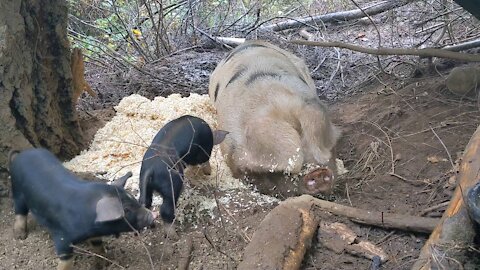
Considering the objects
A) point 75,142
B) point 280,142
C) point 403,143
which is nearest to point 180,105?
point 75,142

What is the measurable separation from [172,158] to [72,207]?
89 centimetres

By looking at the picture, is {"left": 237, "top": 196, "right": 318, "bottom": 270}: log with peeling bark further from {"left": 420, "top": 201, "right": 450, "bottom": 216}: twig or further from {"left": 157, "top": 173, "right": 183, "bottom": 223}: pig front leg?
{"left": 420, "top": 201, "right": 450, "bottom": 216}: twig

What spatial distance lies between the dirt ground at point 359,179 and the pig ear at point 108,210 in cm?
23

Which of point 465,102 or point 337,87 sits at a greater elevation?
point 465,102

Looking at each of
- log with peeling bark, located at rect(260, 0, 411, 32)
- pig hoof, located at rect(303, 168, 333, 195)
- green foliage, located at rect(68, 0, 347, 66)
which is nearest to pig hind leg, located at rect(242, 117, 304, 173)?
pig hoof, located at rect(303, 168, 333, 195)

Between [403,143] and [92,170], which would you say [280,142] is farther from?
[92,170]

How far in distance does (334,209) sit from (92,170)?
2.06 metres

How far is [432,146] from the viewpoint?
4984 mm

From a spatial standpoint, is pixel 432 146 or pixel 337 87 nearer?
pixel 432 146

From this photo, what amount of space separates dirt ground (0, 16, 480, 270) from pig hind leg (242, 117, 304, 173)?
0.29 m

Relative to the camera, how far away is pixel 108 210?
3.41m

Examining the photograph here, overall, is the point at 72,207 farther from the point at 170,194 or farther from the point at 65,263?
the point at 170,194

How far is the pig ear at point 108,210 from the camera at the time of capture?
3398 mm

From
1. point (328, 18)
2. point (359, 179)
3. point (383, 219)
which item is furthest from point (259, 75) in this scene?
point (328, 18)
